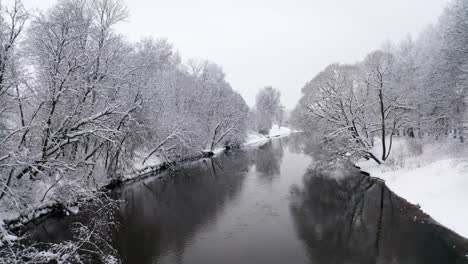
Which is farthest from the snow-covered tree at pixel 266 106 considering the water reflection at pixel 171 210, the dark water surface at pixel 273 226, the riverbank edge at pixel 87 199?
the dark water surface at pixel 273 226

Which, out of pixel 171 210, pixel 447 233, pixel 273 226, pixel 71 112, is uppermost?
pixel 71 112

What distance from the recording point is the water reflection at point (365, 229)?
13.2 meters

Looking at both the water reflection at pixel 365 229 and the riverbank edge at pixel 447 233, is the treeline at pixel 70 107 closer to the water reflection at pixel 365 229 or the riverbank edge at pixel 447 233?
the water reflection at pixel 365 229

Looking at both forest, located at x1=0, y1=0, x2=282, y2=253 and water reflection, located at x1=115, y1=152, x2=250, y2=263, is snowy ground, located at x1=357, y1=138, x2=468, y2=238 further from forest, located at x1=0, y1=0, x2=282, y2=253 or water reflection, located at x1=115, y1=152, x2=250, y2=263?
forest, located at x1=0, y1=0, x2=282, y2=253

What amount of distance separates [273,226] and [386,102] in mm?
20693

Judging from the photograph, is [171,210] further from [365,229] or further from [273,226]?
[365,229]

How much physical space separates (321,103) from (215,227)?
21736 mm

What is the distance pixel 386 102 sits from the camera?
31.3m

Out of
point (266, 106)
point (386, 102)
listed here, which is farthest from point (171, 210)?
point (266, 106)

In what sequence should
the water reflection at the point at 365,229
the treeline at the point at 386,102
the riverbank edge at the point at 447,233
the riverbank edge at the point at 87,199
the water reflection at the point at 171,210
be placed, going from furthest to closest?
the treeline at the point at 386,102, the riverbank edge at the point at 87,199, the water reflection at the point at 171,210, the riverbank edge at the point at 447,233, the water reflection at the point at 365,229

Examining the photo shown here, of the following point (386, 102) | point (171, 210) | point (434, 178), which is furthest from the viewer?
point (386, 102)

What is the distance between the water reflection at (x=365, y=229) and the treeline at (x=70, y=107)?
445 inches

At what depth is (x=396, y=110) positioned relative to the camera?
102 ft

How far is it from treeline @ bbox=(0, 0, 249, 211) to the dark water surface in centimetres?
288
